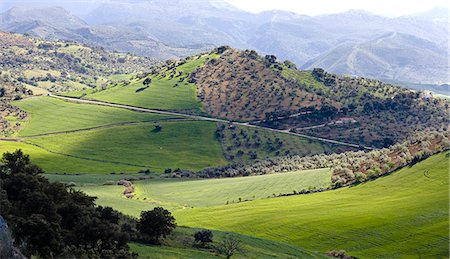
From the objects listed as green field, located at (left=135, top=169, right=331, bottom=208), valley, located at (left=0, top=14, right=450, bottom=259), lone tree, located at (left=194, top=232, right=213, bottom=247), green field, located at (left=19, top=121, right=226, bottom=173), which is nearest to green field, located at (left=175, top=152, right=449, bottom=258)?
valley, located at (left=0, top=14, right=450, bottom=259)

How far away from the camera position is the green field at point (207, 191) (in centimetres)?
9344

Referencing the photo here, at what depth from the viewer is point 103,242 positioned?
37531 mm

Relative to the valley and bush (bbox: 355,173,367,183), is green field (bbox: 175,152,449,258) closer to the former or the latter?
the valley

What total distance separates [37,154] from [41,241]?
131455 mm

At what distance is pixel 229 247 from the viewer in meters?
48.0

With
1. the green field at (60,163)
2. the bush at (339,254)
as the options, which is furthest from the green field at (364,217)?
the green field at (60,163)

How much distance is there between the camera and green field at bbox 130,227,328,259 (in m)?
41.8

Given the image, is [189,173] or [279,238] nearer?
[279,238]

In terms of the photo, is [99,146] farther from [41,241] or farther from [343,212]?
[41,241]

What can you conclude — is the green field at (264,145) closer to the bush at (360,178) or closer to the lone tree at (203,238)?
the bush at (360,178)

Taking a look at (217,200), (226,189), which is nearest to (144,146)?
(226,189)

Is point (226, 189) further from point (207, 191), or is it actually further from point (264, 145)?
point (264, 145)

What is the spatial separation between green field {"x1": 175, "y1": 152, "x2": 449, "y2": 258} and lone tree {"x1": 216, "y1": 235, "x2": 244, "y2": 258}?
46.5 ft

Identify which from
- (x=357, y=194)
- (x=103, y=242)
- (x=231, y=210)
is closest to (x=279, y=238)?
(x=231, y=210)
